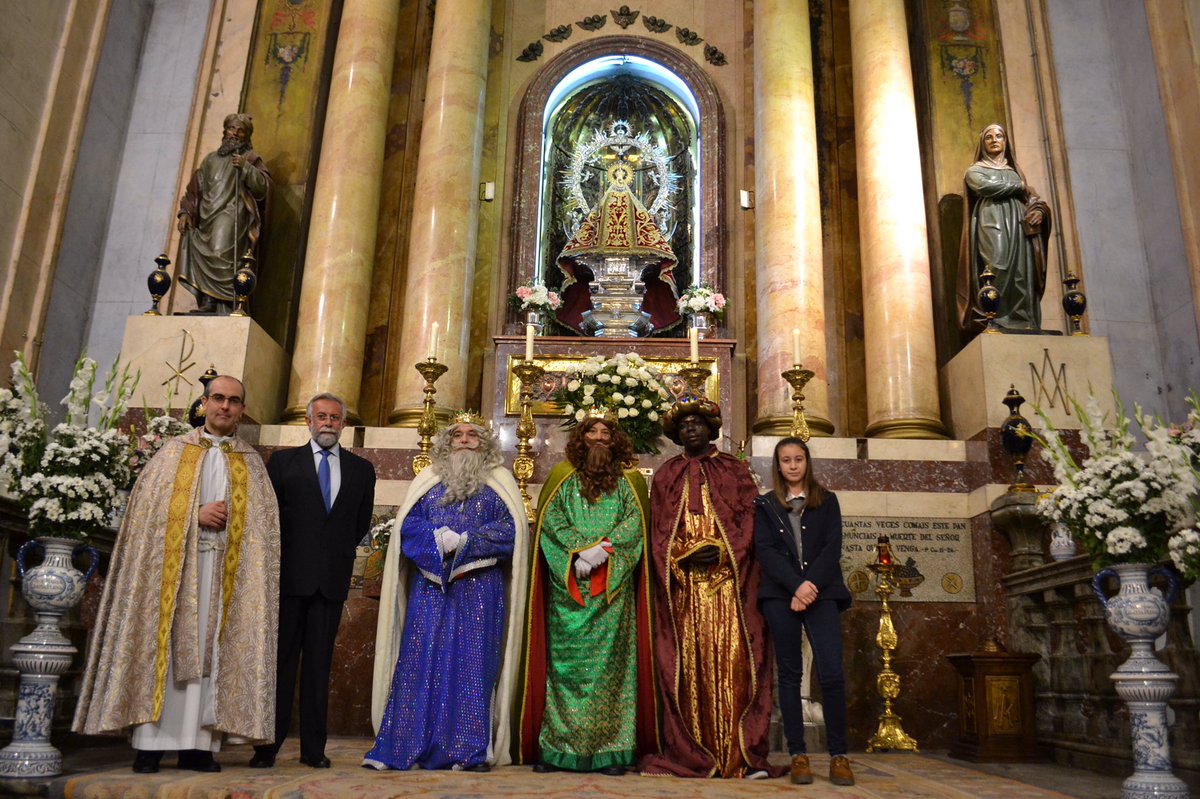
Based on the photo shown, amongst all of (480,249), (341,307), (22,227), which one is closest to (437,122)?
(480,249)

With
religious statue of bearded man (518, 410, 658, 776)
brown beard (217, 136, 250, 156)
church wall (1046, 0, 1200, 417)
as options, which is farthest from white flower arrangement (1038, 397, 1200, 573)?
brown beard (217, 136, 250, 156)

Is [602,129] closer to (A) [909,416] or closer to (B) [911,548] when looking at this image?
(A) [909,416]

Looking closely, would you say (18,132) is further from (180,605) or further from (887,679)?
(887,679)

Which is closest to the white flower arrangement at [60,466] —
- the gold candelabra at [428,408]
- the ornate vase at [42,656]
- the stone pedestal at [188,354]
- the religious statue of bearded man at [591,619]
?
the ornate vase at [42,656]

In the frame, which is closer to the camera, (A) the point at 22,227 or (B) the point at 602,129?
(A) the point at 22,227

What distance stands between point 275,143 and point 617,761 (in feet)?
25.9

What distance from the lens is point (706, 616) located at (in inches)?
209

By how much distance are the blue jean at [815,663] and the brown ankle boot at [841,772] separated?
5 cm

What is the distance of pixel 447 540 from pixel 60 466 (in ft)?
6.07

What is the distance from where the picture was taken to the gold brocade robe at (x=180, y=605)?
461 cm

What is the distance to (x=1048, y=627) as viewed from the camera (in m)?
6.59

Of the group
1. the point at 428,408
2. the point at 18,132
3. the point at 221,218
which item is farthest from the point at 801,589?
the point at 18,132

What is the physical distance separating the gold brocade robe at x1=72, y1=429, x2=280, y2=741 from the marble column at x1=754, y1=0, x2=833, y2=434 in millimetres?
5364

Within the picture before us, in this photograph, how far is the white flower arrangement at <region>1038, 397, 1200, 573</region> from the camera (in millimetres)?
4625
